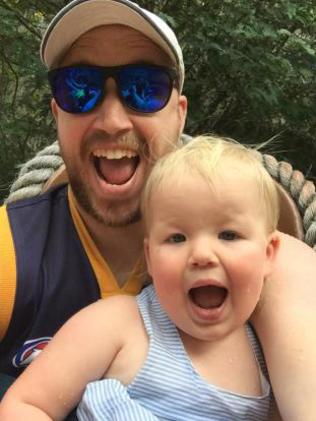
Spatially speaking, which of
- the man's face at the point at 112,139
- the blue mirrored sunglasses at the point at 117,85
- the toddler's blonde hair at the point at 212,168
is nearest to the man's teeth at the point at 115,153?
the man's face at the point at 112,139

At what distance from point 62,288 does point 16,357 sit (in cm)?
20

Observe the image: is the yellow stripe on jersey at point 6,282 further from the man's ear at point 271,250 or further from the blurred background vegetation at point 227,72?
the blurred background vegetation at point 227,72

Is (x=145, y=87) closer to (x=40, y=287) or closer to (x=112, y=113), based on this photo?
(x=112, y=113)

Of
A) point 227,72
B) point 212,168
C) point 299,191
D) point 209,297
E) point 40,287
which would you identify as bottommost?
point 227,72

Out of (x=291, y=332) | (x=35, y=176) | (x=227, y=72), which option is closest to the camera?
(x=291, y=332)

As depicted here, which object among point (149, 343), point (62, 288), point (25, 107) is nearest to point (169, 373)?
point (149, 343)

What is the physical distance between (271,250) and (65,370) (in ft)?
1.66

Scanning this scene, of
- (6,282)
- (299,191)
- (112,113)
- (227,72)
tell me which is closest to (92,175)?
(112,113)

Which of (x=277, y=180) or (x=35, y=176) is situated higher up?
(x=277, y=180)

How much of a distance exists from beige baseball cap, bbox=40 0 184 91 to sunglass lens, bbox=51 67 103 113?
10 cm

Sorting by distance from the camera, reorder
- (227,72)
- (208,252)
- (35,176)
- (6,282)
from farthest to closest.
Result: (227,72), (35,176), (6,282), (208,252)

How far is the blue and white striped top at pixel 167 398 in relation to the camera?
1467mm

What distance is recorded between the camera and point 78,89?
190 cm

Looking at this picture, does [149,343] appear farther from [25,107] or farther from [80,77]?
[25,107]
